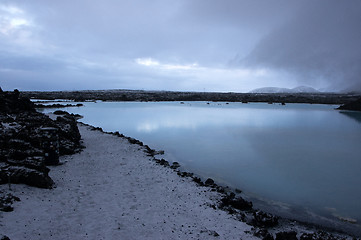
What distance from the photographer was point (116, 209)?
808cm

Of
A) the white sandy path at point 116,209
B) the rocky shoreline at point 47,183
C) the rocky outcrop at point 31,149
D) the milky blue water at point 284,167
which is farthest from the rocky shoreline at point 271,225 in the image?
the rocky outcrop at point 31,149

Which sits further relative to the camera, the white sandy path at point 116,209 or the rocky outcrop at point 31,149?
the rocky outcrop at point 31,149

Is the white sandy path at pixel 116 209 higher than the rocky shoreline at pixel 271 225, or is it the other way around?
the white sandy path at pixel 116 209

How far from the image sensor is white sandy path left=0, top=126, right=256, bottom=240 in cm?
652

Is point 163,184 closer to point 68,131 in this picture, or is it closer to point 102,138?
point 68,131

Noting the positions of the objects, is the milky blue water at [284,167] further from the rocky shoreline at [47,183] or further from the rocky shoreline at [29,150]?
the rocky shoreline at [29,150]

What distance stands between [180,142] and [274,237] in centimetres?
1550

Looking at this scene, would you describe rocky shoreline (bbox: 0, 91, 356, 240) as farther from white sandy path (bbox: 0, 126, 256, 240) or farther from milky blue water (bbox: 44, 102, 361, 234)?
milky blue water (bbox: 44, 102, 361, 234)

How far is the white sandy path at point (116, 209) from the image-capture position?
21.4ft

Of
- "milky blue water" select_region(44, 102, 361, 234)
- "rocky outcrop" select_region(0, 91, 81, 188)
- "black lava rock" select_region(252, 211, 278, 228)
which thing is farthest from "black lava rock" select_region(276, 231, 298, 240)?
"rocky outcrop" select_region(0, 91, 81, 188)

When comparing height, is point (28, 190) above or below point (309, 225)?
above

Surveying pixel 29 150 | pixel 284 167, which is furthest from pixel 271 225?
pixel 29 150

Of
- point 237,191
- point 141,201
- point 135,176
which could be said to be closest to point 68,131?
point 135,176

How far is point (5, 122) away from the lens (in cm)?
1642
